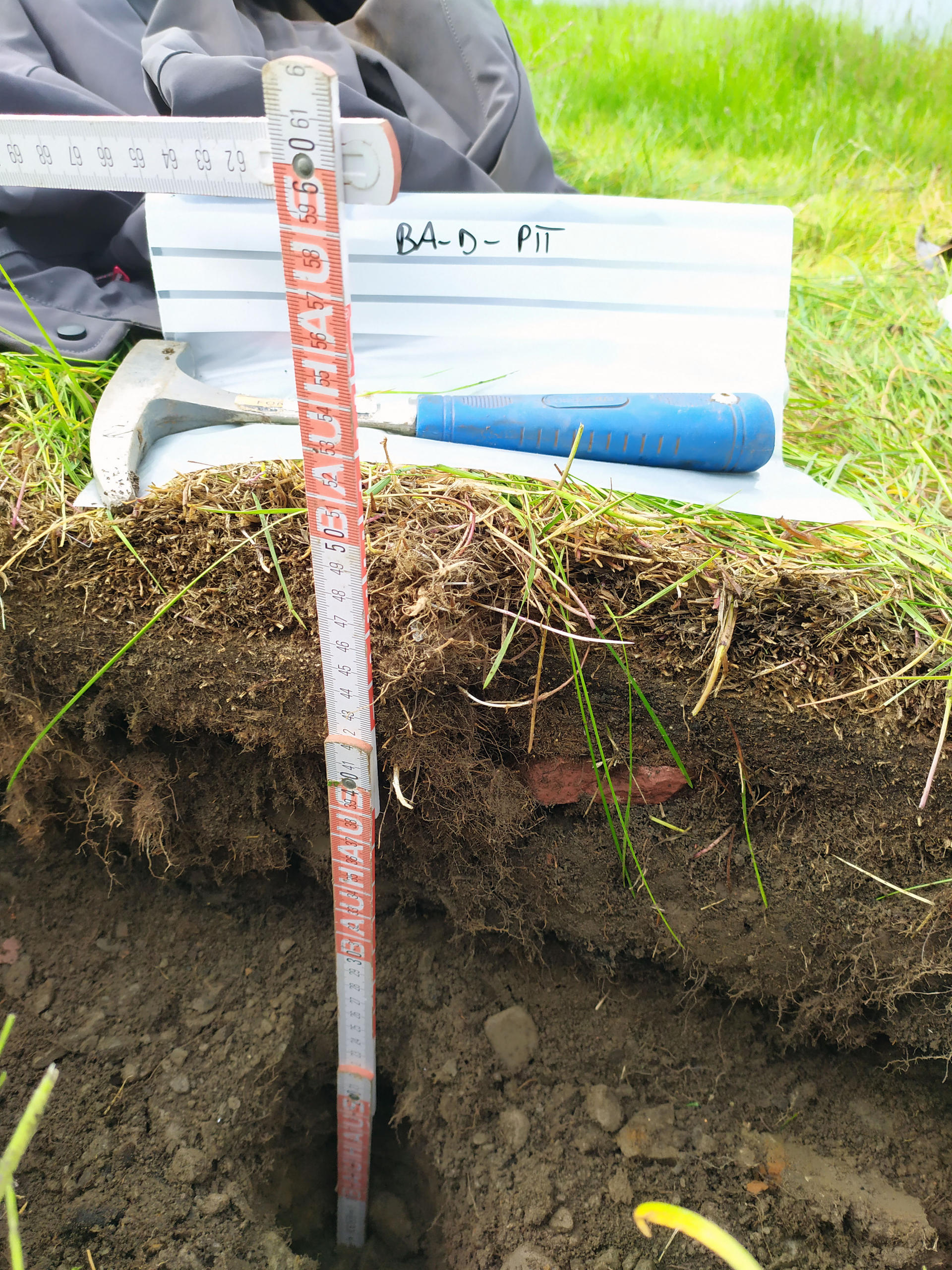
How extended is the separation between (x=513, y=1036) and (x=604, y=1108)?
0.21m

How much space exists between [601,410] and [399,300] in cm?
62

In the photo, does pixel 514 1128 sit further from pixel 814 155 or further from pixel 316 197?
pixel 814 155

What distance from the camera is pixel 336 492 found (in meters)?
0.82

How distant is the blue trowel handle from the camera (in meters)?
1.37

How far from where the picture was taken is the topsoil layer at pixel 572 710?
118cm

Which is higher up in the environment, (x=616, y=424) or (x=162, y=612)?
(x=616, y=424)

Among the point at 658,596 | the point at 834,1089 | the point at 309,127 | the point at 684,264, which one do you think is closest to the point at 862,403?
the point at 684,264

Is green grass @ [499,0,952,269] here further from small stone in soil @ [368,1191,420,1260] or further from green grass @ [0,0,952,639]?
small stone in soil @ [368,1191,420,1260]

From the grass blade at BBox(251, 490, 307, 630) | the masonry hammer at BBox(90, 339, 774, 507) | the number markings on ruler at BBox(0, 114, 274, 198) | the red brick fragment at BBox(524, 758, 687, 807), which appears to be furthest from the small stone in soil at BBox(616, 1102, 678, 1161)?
the number markings on ruler at BBox(0, 114, 274, 198)

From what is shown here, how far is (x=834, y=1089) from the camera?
1412mm

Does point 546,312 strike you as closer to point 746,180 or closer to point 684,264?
point 684,264

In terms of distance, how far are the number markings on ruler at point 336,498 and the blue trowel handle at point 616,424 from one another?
54 centimetres

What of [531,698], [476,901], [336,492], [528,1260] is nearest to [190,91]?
[336,492]

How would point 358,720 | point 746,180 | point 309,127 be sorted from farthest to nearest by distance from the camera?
point 746,180, point 358,720, point 309,127
